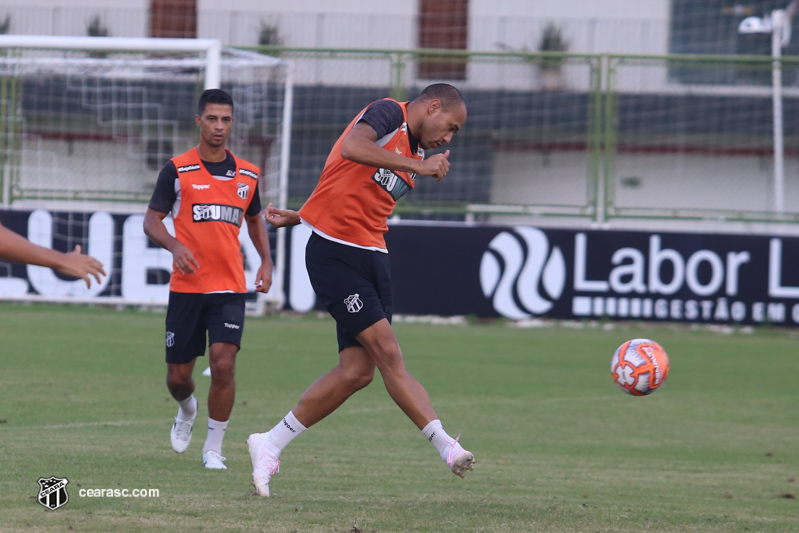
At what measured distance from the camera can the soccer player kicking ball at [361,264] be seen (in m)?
5.43

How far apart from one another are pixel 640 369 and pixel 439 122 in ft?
7.41

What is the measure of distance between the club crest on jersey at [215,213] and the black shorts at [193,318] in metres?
0.50

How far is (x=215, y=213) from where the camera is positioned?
22.3 ft

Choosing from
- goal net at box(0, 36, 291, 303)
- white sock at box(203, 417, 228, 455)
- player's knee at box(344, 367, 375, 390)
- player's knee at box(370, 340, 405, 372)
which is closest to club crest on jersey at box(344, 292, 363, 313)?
player's knee at box(370, 340, 405, 372)

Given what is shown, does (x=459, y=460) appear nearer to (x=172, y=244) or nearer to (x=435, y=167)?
(x=435, y=167)

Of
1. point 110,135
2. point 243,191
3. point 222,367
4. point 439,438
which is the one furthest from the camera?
point 110,135

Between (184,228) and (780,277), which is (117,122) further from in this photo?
(184,228)

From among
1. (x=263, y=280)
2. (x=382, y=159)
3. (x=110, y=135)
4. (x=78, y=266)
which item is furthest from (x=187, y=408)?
(x=110, y=135)

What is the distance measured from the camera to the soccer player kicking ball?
5426 mm

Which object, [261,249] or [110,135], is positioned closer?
[261,249]

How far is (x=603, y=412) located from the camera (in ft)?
31.2

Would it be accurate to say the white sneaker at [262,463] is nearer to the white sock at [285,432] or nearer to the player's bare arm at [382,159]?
the white sock at [285,432]

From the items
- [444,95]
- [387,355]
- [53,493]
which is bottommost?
[53,493]

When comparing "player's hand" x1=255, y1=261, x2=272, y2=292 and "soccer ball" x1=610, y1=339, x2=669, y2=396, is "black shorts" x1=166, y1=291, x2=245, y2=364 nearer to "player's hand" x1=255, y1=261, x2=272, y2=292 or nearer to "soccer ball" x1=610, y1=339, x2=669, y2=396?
"player's hand" x1=255, y1=261, x2=272, y2=292
